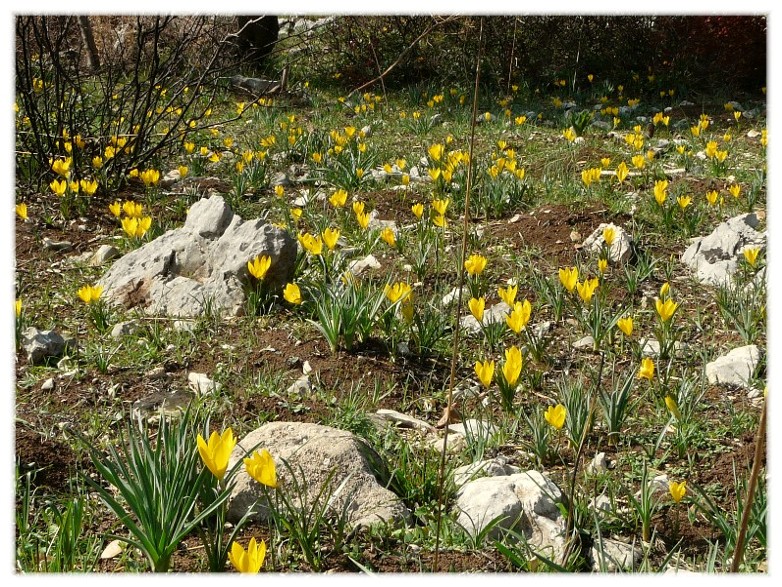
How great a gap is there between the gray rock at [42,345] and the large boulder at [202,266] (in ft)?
1.63

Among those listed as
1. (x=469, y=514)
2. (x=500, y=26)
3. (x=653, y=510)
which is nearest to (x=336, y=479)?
(x=469, y=514)

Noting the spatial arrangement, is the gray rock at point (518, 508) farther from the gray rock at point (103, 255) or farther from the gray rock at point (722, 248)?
the gray rock at point (103, 255)

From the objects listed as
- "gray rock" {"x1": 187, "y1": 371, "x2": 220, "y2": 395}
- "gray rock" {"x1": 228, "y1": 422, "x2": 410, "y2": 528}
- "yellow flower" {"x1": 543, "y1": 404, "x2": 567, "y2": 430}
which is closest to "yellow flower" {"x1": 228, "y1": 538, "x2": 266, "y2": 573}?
"gray rock" {"x1": 228, "y1": 422, "x2": 410, "y2": 528}

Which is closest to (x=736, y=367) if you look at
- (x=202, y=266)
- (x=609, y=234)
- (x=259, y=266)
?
(x=609, y=234)

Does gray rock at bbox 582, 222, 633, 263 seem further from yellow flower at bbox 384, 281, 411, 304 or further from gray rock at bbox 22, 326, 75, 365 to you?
gray rock at bbox 22, 326, 75, 365

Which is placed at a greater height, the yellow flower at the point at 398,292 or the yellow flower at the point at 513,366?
the yellow flower at the point at 398,292

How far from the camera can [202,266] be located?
13.2 ft

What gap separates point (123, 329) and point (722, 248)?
10.3 ft

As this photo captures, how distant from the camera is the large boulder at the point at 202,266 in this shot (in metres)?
3.73

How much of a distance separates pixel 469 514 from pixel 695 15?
9.83m

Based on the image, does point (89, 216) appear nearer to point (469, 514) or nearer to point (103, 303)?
point (103, 303)

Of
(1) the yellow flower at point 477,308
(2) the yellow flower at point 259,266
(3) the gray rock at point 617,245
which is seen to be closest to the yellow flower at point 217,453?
(1) the yellow flower at point 477,308

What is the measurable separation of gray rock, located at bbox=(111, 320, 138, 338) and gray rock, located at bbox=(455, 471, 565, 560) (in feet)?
6.31

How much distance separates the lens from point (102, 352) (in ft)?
10.8
